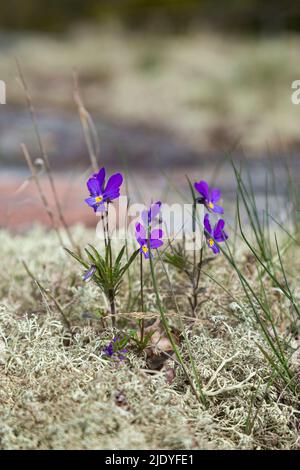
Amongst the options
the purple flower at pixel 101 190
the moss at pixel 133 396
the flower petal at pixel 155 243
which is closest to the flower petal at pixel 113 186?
the purple flower at pixel 101 190

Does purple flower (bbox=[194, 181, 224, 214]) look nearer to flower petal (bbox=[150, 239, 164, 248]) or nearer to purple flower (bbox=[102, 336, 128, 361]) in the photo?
flower petal (bbox=[150, 239, 164, 248])

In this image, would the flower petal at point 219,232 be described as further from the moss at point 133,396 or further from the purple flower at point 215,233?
the moss at point 133,396

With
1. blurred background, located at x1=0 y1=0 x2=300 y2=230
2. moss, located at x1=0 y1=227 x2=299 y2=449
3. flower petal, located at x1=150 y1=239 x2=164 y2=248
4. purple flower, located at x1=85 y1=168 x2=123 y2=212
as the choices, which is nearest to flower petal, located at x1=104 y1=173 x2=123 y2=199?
purple flower, located at x1=85 y1=168 x2=123 y2=212

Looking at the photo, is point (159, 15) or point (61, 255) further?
point (159, 15)
